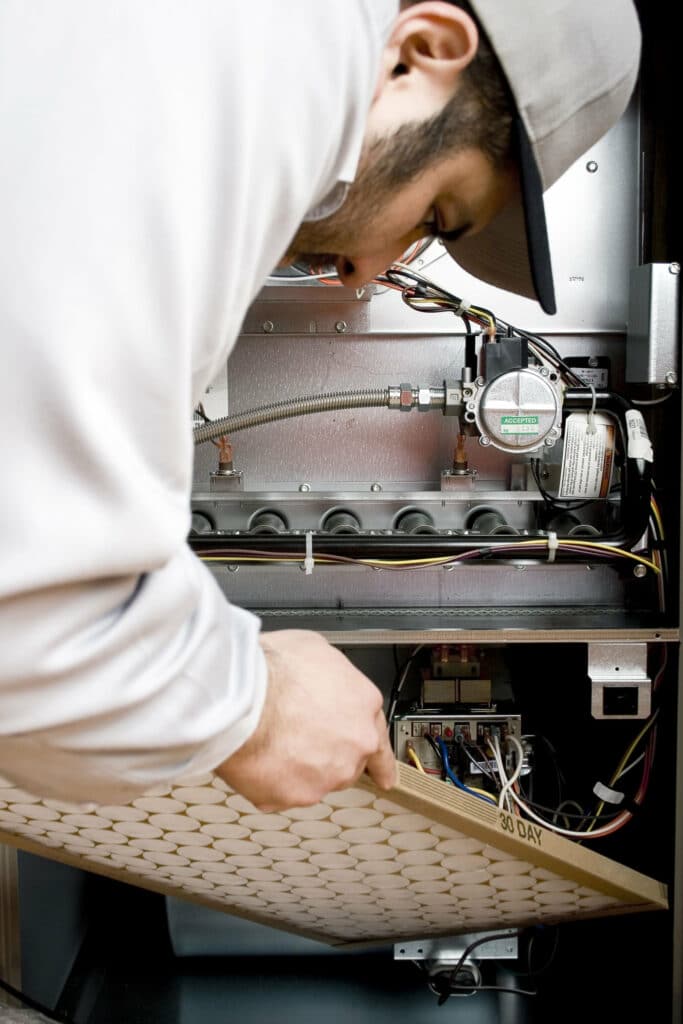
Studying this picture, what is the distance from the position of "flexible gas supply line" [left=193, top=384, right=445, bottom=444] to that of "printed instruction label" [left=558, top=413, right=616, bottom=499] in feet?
0.77

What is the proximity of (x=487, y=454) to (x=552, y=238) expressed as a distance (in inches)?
16.9

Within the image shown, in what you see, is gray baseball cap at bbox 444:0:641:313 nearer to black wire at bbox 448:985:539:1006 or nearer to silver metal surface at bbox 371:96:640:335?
silver metal surface at bbox 371:96:640:335

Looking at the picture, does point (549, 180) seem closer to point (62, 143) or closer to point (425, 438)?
point (62, 143)

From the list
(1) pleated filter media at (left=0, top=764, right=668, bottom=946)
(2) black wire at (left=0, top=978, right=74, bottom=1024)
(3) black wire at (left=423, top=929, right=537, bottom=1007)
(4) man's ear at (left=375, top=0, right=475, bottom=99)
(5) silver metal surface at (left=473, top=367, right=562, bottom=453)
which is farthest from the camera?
(3) black wire at (left=423, top=929, right=537, bottom=1007)

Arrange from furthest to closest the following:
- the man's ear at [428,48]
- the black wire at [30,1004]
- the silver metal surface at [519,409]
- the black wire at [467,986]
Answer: the black wire at [467,986], the silver metal surface at [519,409], the black wire at [30,1004], the man's ear at [428,48]

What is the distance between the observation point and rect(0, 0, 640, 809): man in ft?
1.46

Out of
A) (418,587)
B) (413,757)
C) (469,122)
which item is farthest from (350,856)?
(469,122)

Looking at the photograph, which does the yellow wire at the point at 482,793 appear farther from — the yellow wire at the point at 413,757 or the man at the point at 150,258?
the man at the point at 150,258

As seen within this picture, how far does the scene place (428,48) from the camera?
609 millimetres

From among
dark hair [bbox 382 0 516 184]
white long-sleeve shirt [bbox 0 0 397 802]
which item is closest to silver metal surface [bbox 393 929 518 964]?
white long-sleeve shirt [bbox 0 0 397 802]

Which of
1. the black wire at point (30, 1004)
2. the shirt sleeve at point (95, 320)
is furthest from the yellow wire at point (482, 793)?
the shirt sleeve at point (95, 320)

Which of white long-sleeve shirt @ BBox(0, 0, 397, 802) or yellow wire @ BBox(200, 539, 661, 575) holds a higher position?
white long-sleeve shirt @ BBox(0, 0, 397, 802)

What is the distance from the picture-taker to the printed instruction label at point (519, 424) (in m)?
1.45

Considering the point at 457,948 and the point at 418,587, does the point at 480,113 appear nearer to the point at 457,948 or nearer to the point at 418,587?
the point at 418,587
